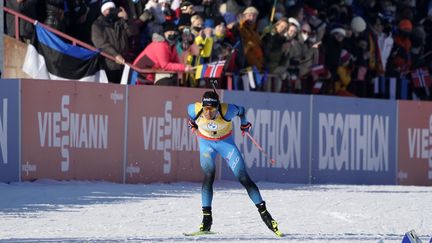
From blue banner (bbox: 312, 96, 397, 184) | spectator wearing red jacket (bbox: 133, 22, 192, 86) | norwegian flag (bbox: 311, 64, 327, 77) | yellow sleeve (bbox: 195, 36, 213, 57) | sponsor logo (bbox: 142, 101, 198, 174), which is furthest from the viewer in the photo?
norwegian flag (bbox: 311, 64, 327, 77)

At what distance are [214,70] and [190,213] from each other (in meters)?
4.38

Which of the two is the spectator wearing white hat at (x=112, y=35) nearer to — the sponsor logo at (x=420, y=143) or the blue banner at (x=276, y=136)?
the blue banner at (x=276, y=136)

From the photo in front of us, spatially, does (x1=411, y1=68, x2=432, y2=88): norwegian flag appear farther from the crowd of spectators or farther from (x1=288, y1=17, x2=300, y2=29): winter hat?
(x1=288, y1=17, x2=300, y2=29): winter hat

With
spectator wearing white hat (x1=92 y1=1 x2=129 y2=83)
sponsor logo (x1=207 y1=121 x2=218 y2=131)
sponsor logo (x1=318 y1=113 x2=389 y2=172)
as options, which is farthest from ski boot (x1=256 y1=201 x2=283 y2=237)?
sponsor logo (x1=318 y1=113 x2=389 y2=172)

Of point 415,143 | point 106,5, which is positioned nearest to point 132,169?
point 106,5

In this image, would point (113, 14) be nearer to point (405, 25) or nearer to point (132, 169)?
point (132, 169)

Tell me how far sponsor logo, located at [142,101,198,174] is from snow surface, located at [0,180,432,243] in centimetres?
60

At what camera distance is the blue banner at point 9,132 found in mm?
16438

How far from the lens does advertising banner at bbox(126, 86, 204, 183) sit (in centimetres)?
1766

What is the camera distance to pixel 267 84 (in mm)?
19812

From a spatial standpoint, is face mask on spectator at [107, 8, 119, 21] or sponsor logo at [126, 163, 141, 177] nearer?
sponsor logo at [126, 163, 141, 177]

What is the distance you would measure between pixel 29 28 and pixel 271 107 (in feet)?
13.5

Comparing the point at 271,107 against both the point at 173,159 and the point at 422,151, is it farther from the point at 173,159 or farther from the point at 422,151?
the point at 422,151

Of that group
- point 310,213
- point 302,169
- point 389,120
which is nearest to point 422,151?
point 389,120
